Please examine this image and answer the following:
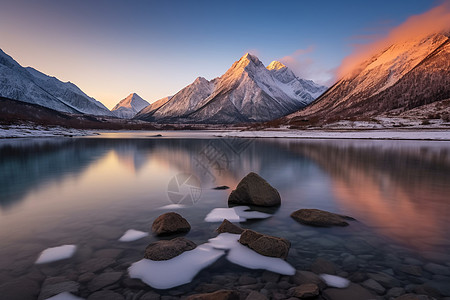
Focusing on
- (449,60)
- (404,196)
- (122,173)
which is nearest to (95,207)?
(122,173)

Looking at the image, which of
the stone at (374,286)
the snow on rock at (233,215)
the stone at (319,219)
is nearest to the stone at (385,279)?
the stone at (374,286)

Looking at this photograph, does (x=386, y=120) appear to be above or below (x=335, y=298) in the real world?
above

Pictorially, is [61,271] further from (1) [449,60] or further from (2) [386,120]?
(1) [449,60]

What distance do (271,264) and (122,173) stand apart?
→ 2281 centimetres

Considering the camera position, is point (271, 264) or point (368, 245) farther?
point (368, 245)

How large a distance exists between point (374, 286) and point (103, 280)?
7.38 m

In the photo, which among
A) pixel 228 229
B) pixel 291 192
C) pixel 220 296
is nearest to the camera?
pixel 220 296

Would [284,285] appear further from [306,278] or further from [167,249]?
[167,249]

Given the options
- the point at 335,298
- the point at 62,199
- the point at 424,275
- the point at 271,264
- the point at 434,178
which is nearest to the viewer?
the point at 335,298

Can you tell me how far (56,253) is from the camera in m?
8.86

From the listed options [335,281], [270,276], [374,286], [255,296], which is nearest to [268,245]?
[270,276]

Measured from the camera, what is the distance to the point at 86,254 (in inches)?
345

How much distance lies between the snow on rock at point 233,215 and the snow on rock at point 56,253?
18.4 ft

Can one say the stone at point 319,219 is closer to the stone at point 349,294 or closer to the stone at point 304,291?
the stone at point 349,294
